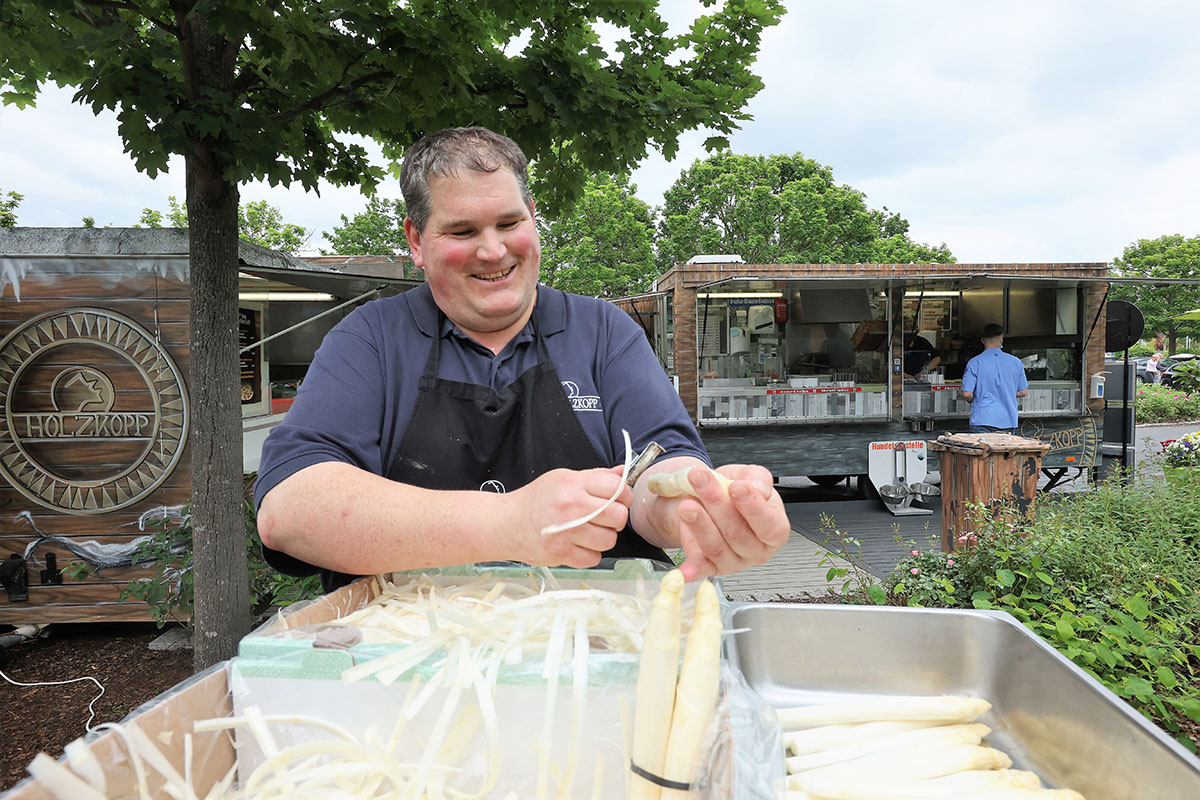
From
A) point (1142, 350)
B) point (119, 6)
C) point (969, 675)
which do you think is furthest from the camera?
point (1142, 350)

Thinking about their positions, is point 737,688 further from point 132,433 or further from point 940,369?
point 940,369

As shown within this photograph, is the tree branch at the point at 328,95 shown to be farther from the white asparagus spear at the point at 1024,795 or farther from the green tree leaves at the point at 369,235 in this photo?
the green tree leaves at the point at 369,235

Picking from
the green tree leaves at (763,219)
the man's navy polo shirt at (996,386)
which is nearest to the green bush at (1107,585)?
the man's navy polo shirt at (996,386)

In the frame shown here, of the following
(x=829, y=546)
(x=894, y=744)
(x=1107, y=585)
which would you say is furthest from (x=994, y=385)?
(x=894, y=744)

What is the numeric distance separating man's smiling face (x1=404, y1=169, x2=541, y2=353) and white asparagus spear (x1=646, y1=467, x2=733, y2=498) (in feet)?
2.26

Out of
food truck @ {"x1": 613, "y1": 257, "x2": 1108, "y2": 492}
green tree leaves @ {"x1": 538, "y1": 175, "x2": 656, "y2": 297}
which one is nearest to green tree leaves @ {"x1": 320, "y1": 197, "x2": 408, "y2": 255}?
green tree leaves @ {"x1": 538, "y1": 175, "x2": 656, "y2": 297}

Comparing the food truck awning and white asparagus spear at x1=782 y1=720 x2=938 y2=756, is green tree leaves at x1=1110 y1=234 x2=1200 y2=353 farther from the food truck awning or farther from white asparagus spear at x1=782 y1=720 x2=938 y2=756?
white asparagus spear at x1=782 y1=720 x2=938 y2=756

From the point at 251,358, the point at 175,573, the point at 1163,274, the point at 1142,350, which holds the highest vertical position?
the point at 1163,274

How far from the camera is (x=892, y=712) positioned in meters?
1.34

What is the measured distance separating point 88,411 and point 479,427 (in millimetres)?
4731

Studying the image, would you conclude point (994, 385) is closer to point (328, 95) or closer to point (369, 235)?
point (328, 95)

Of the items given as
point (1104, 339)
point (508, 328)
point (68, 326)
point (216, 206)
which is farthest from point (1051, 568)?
point (1104, 339)

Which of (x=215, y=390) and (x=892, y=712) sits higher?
(x=215, y=390)

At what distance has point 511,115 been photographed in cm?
329
